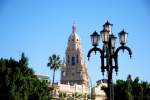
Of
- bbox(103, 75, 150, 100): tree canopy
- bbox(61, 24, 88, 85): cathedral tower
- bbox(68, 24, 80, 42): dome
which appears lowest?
bbox(103, 75, 150, 100): tree canopy

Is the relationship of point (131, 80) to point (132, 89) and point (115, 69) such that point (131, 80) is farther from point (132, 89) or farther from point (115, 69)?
point (115, 69)

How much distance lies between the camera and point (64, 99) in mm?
93812

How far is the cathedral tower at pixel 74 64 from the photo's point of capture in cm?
13625

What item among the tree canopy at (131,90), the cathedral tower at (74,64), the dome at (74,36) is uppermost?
the dome at (74,36)

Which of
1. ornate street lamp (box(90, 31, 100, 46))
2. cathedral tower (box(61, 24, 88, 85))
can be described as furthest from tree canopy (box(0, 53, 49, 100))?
cathedral tower (box(61, 24, 88, 85))

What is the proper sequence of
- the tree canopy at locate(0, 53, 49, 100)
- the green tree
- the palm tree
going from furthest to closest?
the palm tree < the green tree < the tree canopy at locate(0, 53, 49, 100)

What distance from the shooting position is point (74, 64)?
454 feet

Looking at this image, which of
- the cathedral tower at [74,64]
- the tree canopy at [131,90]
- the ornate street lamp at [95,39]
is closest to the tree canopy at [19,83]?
the tree canopy at [131,90]

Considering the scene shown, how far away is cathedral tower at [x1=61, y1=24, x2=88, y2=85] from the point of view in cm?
13625

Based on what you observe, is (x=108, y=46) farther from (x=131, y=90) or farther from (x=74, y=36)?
(x=74, y=36)

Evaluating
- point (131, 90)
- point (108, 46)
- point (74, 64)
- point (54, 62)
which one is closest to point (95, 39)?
point (108, 46)

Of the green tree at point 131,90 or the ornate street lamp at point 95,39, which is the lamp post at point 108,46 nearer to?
the ornate street lamp at point 95,39

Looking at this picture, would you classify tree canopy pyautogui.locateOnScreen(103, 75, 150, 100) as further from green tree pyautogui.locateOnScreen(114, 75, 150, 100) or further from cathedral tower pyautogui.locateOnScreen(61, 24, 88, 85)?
cathedral tower pyautogui.locateOnScreen(61, 24, 88, 85)

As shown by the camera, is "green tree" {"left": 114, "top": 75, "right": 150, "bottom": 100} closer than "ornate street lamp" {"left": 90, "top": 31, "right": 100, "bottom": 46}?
No
